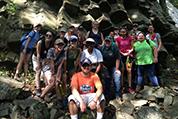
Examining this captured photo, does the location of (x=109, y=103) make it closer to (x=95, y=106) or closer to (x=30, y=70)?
(x=95, y=106)

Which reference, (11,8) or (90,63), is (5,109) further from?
(11,8)

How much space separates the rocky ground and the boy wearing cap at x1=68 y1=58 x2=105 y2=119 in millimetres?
646

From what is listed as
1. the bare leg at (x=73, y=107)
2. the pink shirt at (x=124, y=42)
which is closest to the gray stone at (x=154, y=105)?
the pink shirt at (x=124, y=42)

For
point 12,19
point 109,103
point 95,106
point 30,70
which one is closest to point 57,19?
point 12,19

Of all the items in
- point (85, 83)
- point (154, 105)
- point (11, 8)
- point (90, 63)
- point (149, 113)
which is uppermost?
point (11, 8)

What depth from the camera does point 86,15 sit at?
17.1 m

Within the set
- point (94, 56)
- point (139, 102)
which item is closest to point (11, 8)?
point (94, 56)

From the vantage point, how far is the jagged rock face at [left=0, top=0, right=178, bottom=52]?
50.9 feet

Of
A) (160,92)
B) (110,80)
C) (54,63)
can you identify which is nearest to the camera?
(54,63)

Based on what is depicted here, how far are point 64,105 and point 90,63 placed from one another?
1898mm

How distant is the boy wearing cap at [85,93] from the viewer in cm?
991

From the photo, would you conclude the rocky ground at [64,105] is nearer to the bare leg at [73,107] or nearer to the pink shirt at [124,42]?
→ the bare leg at [73,107]

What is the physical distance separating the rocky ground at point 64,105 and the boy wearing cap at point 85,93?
65 centimetres

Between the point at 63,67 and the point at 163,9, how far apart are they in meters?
13.7
